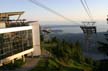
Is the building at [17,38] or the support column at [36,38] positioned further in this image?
the support column at [36,38]

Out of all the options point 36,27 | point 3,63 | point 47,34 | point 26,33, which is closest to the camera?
point 3,63

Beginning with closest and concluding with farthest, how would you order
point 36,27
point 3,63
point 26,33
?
point 3,63
point 26,33
point 36,27

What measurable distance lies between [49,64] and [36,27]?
417 inches

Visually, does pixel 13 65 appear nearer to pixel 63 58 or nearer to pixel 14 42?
pixel 14 42

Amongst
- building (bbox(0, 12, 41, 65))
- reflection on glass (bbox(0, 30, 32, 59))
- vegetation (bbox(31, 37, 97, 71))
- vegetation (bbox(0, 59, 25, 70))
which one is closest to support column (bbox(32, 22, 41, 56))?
building (bbox(0, 12, 41, 65))

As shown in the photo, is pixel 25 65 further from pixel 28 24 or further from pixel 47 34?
pixel 47 34

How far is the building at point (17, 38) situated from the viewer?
38094 millimetres

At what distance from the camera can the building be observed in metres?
38.1

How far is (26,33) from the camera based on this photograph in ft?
148

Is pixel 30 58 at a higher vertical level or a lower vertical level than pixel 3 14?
lower

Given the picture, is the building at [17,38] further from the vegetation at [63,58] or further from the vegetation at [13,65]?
the vegetation at [63,58]

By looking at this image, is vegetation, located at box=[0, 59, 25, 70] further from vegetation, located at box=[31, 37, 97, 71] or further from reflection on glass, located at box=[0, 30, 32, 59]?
vegetation, located at box=[31, 37, 97, 71]

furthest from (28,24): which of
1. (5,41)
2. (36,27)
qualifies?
(5,41)

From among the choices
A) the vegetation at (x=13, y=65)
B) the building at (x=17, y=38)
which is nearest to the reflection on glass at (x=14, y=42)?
the building at (x=17, y=38)
